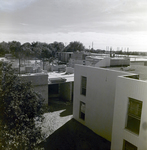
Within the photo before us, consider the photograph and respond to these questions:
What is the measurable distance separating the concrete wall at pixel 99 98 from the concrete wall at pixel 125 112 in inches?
92.1

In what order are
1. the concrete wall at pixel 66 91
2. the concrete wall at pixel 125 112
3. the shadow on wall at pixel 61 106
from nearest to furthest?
1. the concrete wall at pixel 125 112
2. the shadow on wall at pixel 61 106
3. the concrete wall at pixel 66 91

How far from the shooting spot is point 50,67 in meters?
34.0

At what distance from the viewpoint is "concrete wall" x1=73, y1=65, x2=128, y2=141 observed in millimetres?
10789

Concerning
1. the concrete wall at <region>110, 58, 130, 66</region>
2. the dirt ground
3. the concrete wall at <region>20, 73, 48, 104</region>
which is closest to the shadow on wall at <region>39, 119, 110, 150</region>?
the dirt ground

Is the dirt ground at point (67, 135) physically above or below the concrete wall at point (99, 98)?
below

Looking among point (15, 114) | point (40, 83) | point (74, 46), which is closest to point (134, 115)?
point (15, 114)

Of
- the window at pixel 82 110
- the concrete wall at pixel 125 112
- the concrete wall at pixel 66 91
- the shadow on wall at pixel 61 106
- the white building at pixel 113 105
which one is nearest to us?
the concrete wall at pixel 125 112

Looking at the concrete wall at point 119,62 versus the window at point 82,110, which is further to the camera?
the concrete wall at point 119,62

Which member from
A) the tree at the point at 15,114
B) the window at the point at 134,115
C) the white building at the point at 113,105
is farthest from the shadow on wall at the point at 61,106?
the window at the point at 134,115

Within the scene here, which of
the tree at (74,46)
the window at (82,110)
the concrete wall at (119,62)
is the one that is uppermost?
the tree at (74,46)

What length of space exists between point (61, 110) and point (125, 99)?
10.0m

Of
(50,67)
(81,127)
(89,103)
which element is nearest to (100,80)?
(89,103)

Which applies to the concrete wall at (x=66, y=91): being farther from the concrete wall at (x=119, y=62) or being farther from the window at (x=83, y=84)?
the concrete wall at (x=119, y=62)

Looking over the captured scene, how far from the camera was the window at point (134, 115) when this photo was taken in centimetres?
748
